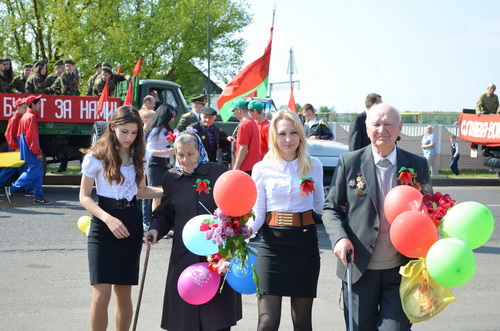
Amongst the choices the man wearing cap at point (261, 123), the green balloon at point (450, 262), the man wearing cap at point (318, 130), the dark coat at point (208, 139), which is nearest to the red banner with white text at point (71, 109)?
the man wearing cap at point (318, 130)

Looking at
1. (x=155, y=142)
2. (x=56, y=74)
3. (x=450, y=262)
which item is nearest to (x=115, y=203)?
(x=450, y=262)

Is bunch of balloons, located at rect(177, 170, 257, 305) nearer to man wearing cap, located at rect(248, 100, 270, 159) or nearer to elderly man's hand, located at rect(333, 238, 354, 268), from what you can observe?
elderly man's hand, located at rect(333, 238, 354, 268)

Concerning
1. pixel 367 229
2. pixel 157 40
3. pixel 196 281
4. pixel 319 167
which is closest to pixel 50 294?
pixel 196 281

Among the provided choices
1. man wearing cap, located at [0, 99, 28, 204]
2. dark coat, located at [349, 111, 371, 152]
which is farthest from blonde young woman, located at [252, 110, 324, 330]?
man wearing cap, located at [0, 99, 28, 204]

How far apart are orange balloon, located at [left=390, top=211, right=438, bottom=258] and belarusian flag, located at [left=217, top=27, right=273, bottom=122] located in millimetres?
7054

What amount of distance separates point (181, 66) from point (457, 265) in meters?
22.3

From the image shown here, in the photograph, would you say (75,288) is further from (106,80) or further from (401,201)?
(106,80)

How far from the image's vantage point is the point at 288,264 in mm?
4234

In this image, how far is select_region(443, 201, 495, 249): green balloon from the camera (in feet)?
11.5

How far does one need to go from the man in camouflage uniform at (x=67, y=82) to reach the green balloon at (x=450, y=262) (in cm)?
1206

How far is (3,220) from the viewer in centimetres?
995

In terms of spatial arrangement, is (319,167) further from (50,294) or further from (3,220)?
(3,220)

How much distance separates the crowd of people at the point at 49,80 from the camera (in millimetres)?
13633

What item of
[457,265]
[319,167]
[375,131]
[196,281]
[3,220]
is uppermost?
[375,131]
